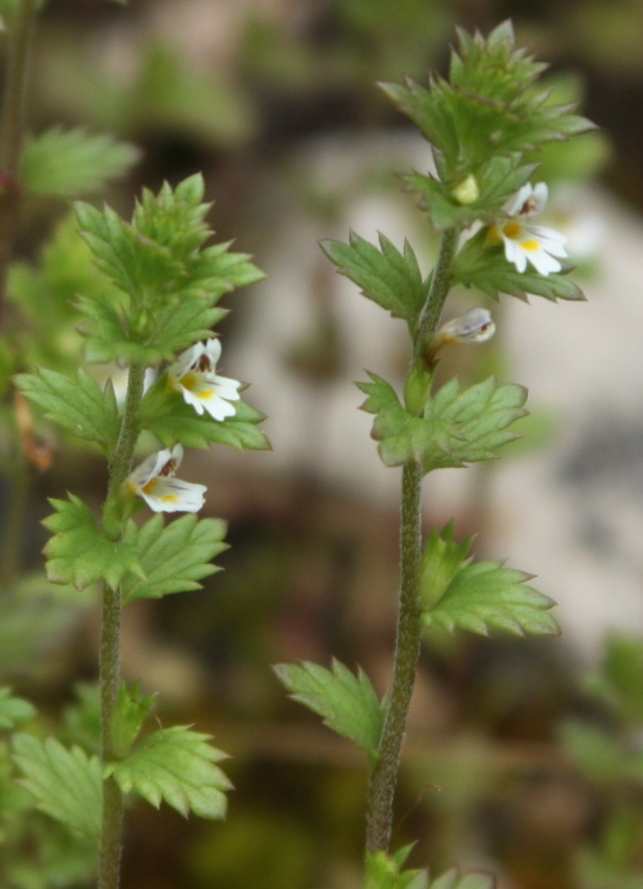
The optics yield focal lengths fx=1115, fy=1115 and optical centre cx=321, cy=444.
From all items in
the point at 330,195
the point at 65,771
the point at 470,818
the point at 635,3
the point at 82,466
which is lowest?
the point at 470,818

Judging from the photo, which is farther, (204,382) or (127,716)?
(127,716)

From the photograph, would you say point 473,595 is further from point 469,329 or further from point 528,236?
point 528,236

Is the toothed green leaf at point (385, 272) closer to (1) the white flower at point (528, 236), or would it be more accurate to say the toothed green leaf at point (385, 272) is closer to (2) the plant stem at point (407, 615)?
(2) the plant stem at point (407, 615)

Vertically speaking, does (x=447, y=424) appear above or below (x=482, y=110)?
below

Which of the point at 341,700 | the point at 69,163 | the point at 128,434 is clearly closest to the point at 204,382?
the point at 128,434

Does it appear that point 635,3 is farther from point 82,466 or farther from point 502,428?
point 502,428

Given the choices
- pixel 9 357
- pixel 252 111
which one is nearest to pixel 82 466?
pixel 9 357

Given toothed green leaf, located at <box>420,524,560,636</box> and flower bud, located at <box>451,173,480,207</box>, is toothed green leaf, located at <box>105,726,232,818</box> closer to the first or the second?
toothed green leaf, located at <box>420,524,560,636</box>
